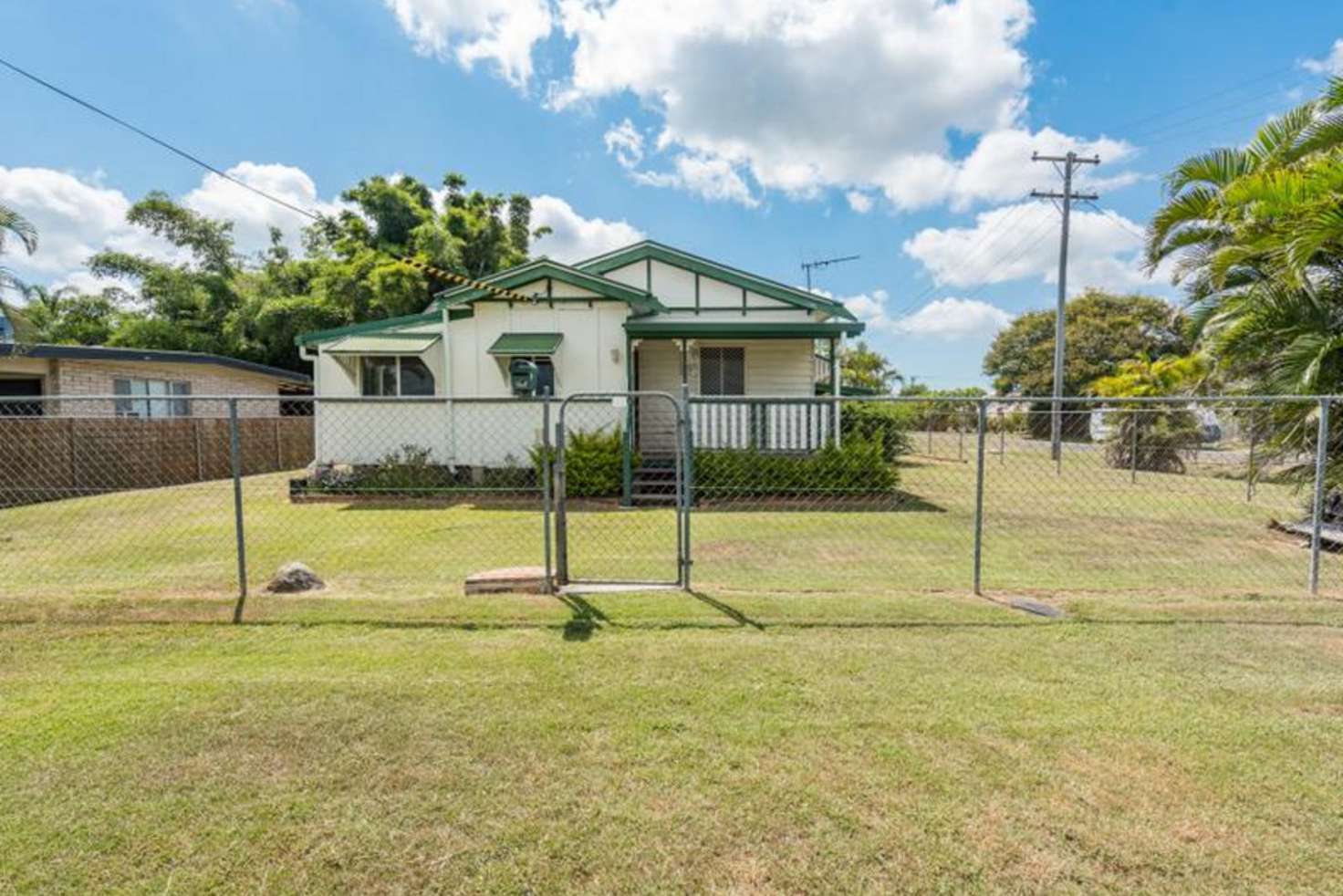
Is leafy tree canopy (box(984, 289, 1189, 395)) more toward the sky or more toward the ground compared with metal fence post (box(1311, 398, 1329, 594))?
more toward the sky

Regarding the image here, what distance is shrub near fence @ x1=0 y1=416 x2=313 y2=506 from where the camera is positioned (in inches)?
450

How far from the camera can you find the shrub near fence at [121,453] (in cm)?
1144

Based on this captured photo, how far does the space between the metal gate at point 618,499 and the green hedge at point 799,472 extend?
799 mm

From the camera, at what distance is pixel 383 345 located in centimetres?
1270

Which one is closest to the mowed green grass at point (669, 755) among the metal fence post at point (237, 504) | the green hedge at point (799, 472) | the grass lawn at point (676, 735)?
the grass lawn at point (676, 735)

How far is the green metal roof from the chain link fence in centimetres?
154

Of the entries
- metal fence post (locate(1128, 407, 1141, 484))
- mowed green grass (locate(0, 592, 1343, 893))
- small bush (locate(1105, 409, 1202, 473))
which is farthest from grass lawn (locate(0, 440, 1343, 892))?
small bush (locate(1105, 409, 1202, 473))

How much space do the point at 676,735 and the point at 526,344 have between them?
10.0 meters

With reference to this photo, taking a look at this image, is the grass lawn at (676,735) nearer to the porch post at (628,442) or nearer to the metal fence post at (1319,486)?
the metal fence post at (1319,486)

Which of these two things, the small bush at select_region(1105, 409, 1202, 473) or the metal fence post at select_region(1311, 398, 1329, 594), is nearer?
the metal fence post at select_region(1311, 398, 1329, 594)

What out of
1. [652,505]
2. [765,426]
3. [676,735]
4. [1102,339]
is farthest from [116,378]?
[1102,339]

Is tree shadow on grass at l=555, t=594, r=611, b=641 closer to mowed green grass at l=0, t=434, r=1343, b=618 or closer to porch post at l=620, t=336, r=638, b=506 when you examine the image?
mowed green grass at l=0, t=434, r=1343, b=618

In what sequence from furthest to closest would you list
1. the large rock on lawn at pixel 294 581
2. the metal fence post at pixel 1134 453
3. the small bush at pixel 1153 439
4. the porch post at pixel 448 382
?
the small bush at pixel 1153 439 → the porch post at pixel 448 382 → the metal fence post at pixel 1134 453 → the large rock on lawn at pixel 294 581

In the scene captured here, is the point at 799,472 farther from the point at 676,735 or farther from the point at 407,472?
the point at 676,735
